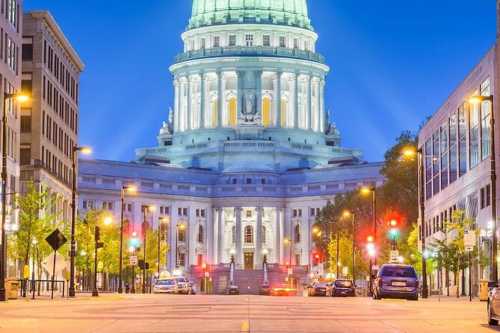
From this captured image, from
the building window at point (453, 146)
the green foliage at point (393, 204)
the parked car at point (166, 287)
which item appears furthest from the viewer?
the green foliage at point (393, 204)

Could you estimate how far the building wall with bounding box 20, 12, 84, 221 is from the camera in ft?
399

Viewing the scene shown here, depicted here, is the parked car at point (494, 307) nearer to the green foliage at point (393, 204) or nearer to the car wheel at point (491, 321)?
the car wheel at point (491, 321)

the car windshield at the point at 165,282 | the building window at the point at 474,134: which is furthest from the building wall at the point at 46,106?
the building window at the point at 474,134

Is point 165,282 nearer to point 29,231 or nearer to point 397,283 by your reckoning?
point 29,231

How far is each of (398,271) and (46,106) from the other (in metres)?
54.6

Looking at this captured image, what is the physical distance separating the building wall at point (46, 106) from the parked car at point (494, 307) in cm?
8023

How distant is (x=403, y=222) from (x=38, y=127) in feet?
149

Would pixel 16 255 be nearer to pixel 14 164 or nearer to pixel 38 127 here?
pixel 14 164

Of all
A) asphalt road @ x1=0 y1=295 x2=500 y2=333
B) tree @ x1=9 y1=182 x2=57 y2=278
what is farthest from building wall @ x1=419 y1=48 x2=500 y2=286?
asphalt road @ x1=0 y1=295 x2=500 y2=333

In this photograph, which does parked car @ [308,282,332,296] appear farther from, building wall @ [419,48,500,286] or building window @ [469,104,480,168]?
building window @ [469,104,480,168]

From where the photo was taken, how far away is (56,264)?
74438mm

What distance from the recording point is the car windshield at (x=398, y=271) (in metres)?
78.7

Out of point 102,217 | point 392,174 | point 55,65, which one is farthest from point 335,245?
point 55,65

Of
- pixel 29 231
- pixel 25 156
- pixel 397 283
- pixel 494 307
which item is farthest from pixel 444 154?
pixel 494 307
